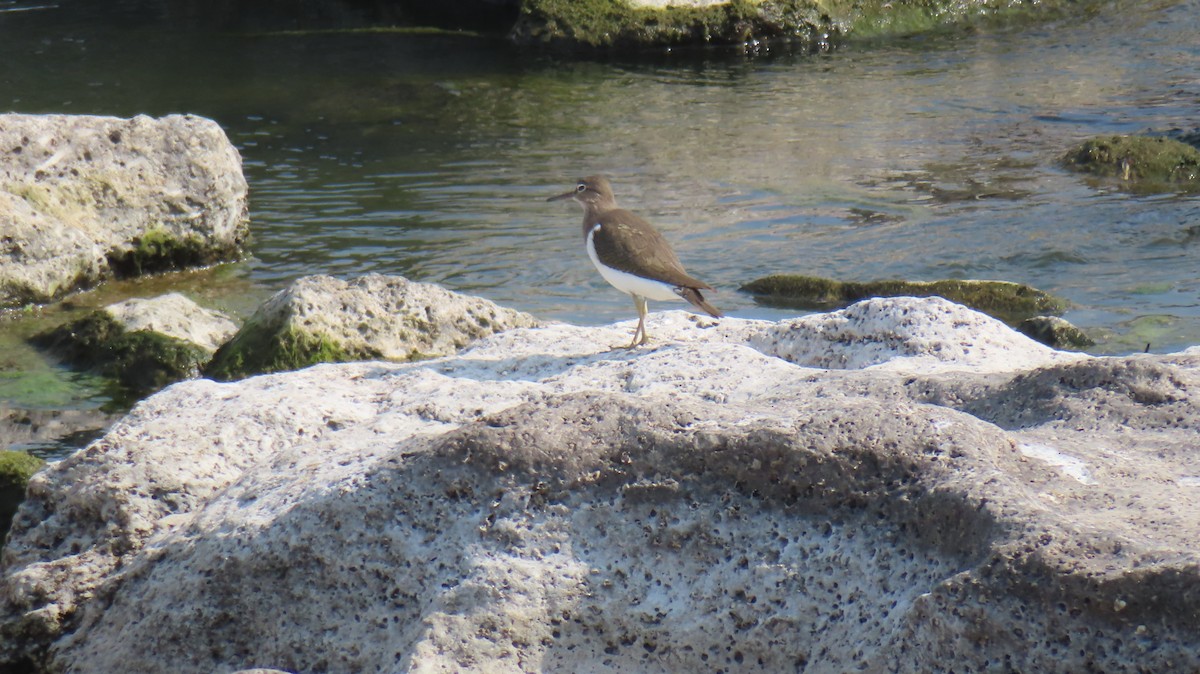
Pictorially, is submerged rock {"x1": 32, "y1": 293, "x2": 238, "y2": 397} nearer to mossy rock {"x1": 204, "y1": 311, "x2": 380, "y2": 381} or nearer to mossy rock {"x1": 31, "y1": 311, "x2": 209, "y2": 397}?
mossy rock {"x1": 31, "y1": 311, "x2": 209, "y2": 397}

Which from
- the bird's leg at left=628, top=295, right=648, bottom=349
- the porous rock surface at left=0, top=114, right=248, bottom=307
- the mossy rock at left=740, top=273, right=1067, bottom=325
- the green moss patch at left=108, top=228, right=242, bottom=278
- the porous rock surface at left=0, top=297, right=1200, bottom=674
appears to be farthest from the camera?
the green moss patch at left=108, top=228, right=242, bottom=278

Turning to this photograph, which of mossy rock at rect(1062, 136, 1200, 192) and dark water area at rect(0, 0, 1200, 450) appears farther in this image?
mossy rock at rect(1062, 136, 1200, 192)

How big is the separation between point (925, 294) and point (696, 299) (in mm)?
3175

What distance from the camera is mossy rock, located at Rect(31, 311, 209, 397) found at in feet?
24.7

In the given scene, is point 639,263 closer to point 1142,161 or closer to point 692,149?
point 1142,161

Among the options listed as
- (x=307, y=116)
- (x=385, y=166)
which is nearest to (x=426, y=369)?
(x=385, y=166)

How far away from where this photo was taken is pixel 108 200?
392 inches

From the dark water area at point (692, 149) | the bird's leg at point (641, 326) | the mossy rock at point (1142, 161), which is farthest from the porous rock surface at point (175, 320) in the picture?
the mossy rock at point (1142, 161)

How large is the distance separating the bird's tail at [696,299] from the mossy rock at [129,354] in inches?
118

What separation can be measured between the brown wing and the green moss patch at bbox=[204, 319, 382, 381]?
1.34 meters

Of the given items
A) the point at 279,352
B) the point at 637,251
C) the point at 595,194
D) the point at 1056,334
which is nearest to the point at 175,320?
the point at 279,352

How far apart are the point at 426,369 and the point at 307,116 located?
39.0ft

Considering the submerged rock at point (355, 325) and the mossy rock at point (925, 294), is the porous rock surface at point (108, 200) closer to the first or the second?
the submerged rock at point (355, 325)

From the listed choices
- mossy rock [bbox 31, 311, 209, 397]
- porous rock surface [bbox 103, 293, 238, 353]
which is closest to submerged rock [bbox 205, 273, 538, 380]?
mossy rock [bbox 31, 311, 209, 397]
